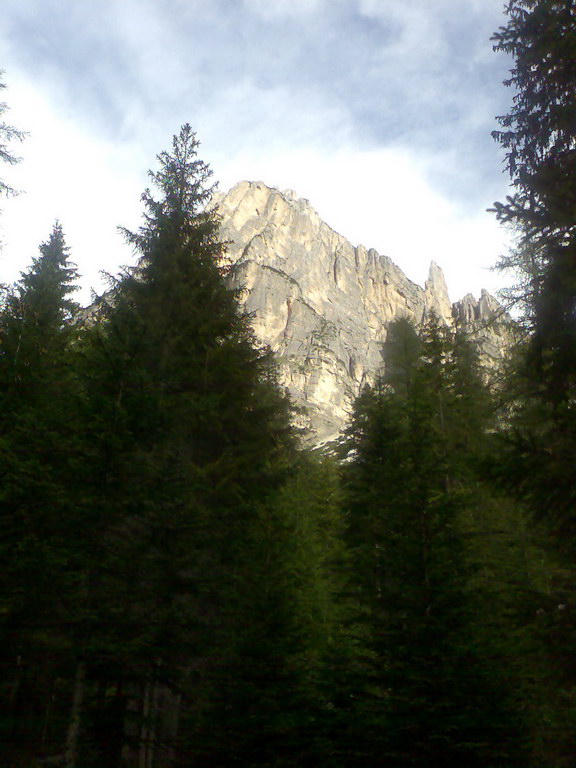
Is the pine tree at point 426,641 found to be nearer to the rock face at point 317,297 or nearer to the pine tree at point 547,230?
the pine tree at point 547,230

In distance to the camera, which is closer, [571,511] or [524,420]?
[571,511]

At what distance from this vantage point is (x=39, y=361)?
40.7 feet

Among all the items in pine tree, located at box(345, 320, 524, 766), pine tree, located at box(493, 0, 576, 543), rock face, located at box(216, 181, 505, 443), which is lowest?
pine tree, located at box(345, 320, 524, 766)

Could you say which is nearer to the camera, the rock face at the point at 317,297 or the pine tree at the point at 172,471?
the pine tree at the point at 172,471

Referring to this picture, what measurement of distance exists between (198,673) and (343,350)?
127 meters

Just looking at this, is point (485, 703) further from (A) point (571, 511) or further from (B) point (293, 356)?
(B) point (293, 356)

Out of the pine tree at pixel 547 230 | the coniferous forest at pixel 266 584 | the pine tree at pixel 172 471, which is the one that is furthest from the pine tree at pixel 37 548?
the pine tree at pixel 547 230

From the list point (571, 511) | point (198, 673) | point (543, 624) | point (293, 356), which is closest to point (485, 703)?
point (543, 624)

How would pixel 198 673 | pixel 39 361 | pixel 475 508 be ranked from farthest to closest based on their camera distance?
pixel 475 508 → pixel 39 361 → pixel 198 673

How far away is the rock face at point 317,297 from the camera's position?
12144 centimetres

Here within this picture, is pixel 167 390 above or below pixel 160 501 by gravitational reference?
above

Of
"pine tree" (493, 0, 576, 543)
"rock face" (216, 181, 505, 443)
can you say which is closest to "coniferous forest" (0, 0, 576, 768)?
"pine tree" (493, 0, 576, 543)

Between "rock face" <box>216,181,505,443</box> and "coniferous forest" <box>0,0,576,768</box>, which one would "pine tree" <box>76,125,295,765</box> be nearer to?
"coniferous forest" <box>0,0,576,768</box>

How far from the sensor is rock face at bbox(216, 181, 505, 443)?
12144 cm
